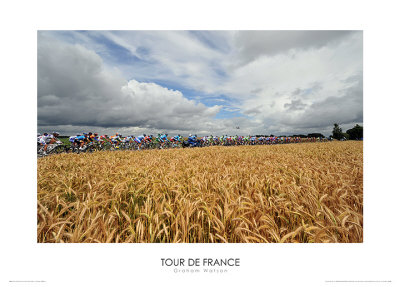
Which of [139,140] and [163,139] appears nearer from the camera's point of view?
[139,140]

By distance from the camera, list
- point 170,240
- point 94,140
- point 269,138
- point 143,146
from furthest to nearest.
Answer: point 269,138
point 143,146
point 94,140
point 170,240

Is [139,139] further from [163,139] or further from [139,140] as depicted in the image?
[163,139]

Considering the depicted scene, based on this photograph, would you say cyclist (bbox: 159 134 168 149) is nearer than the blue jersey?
No

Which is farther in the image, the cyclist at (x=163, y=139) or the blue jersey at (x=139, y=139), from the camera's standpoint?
the cyclist at (x=163, y=139)

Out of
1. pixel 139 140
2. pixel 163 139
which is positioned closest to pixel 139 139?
pixel 139 140

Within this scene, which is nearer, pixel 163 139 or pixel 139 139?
pixel 139 139
